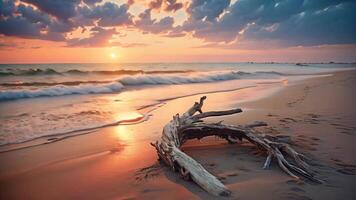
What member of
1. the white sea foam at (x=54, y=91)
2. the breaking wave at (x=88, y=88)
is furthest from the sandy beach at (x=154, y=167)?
the breaking wave at (x=88, y=88)

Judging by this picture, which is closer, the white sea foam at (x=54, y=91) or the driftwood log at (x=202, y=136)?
the driftwood log at (x=202, y=136)

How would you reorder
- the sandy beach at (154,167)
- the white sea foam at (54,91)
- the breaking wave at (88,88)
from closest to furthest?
the sandy beach at (154,167) < the white sea foam at (54,91) < the breaking wave at (88,88)

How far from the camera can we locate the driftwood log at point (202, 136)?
3.26 m

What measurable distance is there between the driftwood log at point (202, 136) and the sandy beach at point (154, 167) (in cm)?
11

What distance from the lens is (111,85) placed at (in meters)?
17.4

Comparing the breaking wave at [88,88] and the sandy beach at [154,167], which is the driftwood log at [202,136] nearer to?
the sandy beach at [154,167]

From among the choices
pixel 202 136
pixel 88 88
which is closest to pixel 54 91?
pixel 88 88

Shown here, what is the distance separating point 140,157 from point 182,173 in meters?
1.26

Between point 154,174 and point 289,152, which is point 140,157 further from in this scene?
point 289,152

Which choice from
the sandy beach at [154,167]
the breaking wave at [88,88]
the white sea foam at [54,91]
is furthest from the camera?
the breaking wave at [88,88]

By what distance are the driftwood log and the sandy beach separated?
0.11m

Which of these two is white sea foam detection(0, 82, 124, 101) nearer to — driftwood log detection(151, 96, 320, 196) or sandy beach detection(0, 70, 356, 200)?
Answer: sandy beach detection(0, 70, 356, 200)

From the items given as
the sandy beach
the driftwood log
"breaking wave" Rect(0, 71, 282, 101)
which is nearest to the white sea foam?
"breaking wave" Rect(0, 71, 282, 101)

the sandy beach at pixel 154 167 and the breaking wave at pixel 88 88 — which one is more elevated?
the breaking wave at pixel 88 88
